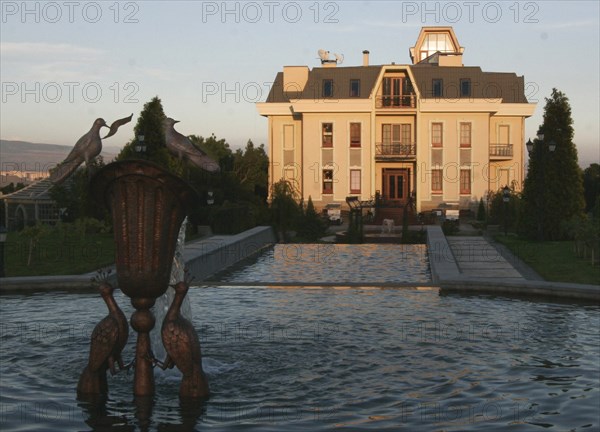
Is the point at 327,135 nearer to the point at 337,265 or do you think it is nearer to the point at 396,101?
the point at 396,101

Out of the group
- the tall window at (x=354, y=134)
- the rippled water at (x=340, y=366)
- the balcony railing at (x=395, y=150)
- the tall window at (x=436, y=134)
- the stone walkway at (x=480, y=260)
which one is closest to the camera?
the rippled water at (x=340, y=366)

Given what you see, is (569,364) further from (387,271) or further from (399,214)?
(399,214)

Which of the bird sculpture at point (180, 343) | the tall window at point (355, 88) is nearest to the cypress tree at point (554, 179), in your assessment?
the tall window at point (355, 88)

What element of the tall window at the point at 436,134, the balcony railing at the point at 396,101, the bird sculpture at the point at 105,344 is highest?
the balcony railing at the point at 396,101

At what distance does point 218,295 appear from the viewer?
12938 millimetres

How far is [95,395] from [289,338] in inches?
126

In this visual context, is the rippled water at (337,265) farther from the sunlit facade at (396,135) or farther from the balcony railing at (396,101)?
the balcony railing at (396,101)

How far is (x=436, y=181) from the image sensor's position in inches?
1684

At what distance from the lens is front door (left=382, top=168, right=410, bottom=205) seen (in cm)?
4369

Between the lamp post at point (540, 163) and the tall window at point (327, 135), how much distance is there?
62.0ft

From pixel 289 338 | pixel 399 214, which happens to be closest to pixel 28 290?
pixel 289 338

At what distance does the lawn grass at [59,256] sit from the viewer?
1575 centimetres

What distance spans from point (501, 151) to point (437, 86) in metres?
5.43

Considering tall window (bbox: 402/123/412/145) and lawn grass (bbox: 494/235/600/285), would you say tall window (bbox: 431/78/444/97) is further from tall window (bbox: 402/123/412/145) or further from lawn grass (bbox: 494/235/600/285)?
lawn grass (bbox: 494/235/600/285)
